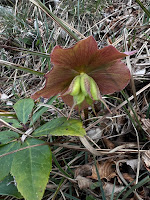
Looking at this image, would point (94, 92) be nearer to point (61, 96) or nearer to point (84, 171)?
point (61, 96)

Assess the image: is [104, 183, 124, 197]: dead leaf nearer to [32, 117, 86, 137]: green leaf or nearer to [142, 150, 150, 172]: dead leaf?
[142, 150, 150, 172]: dead leaf

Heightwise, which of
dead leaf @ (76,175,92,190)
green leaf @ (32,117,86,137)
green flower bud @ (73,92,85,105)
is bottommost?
dead leaf @ (76,175,92,190)

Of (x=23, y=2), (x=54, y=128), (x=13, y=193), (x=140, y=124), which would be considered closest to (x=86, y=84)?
(x=54, y=128)

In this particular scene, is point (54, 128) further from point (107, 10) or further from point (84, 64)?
point (107, 10)

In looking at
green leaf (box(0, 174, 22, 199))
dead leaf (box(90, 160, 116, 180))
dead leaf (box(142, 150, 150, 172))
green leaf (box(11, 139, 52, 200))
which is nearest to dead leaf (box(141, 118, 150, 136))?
dead leaf (box(142, 150, 150, 172))

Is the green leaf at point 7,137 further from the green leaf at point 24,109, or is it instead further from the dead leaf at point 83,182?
the dead leaf at point 83,182

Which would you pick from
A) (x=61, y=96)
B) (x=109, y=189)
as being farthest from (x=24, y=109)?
(x=109, y=189)

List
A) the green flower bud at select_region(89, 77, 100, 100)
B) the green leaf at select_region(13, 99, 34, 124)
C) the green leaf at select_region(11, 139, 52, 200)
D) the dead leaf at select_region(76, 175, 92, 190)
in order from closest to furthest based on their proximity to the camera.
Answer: the green leaf at select_region(11, 139, 52, 200) → the green flower bud at select_region(89, 77, 100, 100) → the dead leaf at select_region(76, 175, 92, 190) → the green leaf at select_region(13, 99, 34, 124)

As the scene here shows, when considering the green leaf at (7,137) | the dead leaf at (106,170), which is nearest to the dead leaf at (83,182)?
the dead leaf at (106,170)
